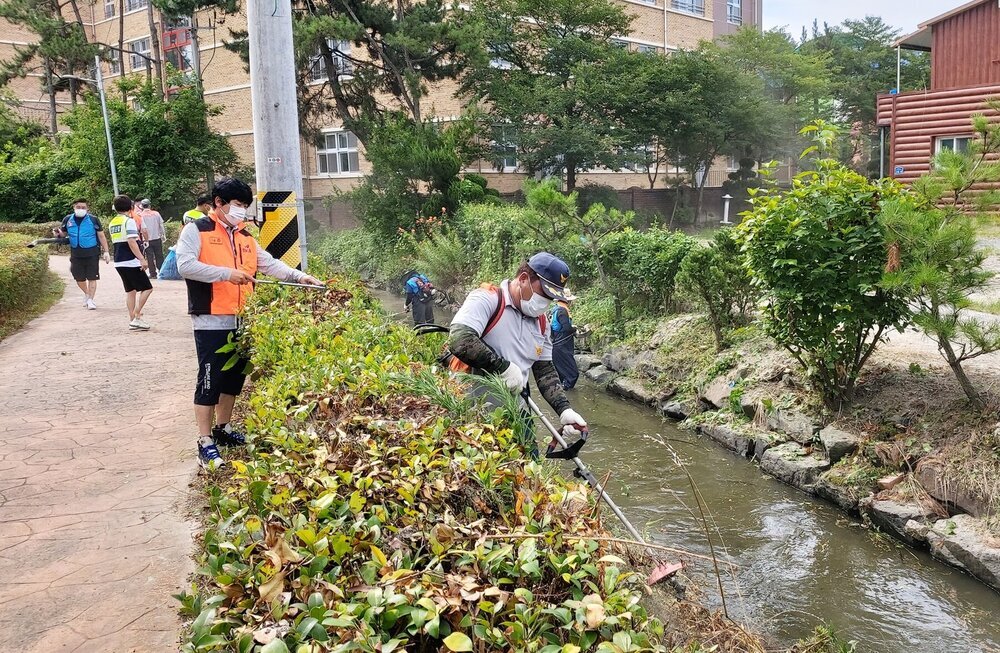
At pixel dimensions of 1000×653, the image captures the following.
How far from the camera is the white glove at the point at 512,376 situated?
15.1 feet

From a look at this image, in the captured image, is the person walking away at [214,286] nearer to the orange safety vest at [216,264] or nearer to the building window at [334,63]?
the orange safety vest at [216,264]

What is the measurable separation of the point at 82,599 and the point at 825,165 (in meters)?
7.07

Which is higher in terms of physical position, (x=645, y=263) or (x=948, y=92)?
(x=948, y=92)

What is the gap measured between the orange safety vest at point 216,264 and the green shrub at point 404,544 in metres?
1.75

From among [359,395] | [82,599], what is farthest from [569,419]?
[82,599]

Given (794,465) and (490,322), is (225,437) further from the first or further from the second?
(794,465)

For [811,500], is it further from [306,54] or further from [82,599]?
[306,54]

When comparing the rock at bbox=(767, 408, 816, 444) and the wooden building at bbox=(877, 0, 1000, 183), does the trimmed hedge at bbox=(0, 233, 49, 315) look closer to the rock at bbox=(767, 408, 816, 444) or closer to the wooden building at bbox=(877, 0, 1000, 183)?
the rock at bbox=(767, 408, 816, 444)

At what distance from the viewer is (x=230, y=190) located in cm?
557

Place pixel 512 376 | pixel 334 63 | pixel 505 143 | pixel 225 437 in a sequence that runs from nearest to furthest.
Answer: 1. pixel 512 376
2. pixel 225 437
3. pixel 505 143
4. pixel 334 63

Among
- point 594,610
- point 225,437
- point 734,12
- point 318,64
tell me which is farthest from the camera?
point 734,12

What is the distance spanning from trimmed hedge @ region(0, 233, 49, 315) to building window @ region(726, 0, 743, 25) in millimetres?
36381

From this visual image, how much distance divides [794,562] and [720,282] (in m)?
4.71

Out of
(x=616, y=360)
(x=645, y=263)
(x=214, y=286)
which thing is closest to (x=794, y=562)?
(x=214, y=286)
